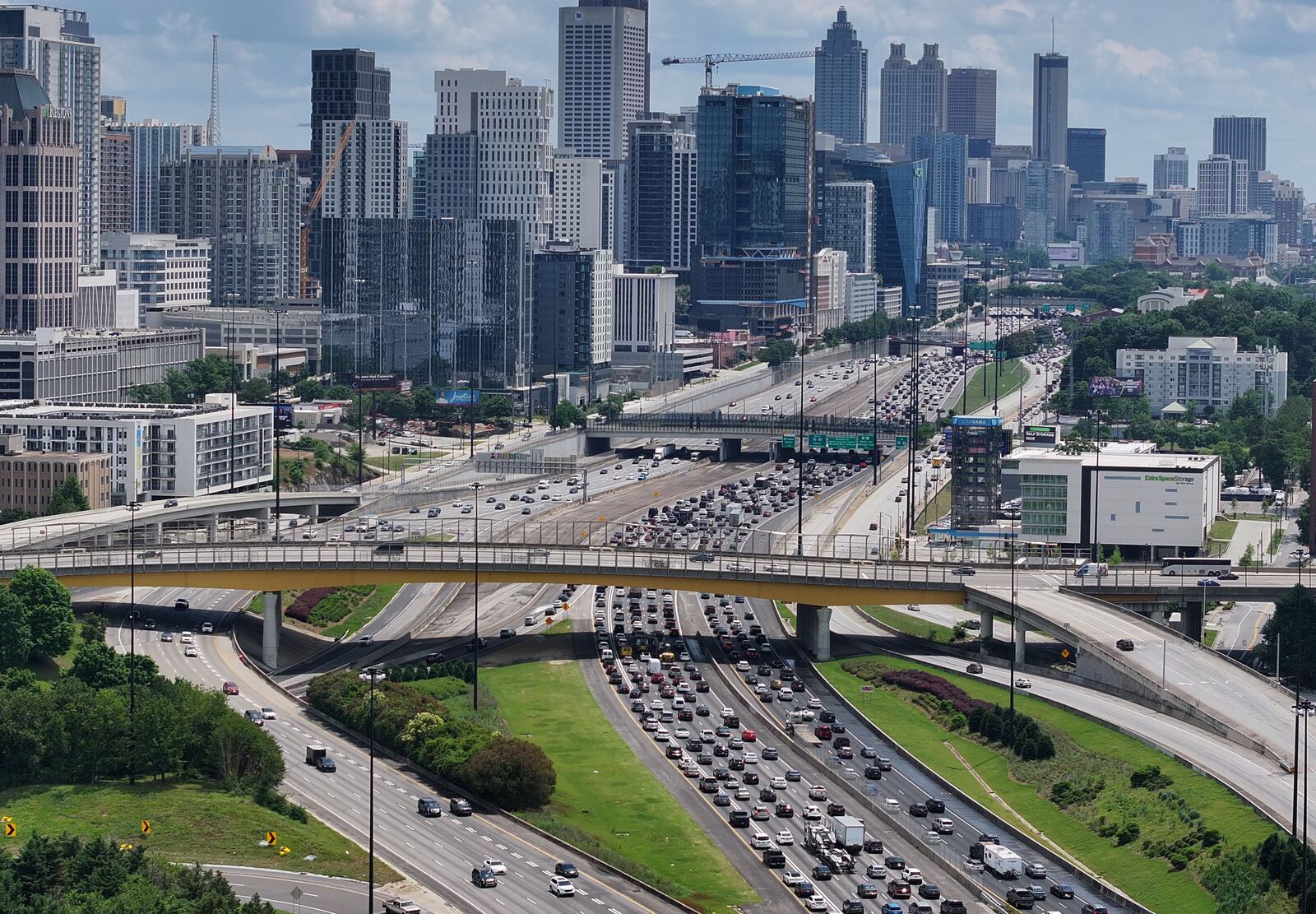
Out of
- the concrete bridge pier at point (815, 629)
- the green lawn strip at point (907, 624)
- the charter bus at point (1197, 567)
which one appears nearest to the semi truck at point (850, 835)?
the concrete bridge pier at point (815, 629)

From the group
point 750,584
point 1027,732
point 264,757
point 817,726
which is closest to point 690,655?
point 750,584

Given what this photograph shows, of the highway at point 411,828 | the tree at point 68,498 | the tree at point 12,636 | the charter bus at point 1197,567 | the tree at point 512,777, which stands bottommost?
the highway at point 411,828

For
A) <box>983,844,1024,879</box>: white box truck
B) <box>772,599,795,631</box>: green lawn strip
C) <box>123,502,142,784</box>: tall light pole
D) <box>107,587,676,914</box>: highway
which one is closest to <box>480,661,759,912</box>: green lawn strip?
<box>107,587,676,914</box>: highway

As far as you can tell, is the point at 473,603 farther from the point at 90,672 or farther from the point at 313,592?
the point at 90,672

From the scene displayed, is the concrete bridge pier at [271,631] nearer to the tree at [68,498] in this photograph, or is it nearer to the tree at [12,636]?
the tree at [12,636]

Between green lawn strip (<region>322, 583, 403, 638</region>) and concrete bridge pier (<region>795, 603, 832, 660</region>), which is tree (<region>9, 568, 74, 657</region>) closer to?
green lawn strip (<region>322, 583, 403, 638</region>)

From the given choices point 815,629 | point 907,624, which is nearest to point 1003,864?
point 815,629
